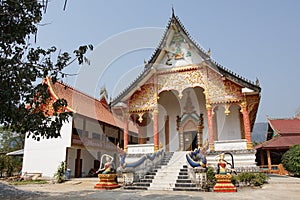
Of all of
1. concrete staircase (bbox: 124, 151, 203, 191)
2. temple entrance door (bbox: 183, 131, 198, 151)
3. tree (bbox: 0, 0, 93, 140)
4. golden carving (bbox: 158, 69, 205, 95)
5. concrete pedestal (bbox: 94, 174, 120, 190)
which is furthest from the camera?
temple entrance door (bbox: 183, 131, 198, 151)

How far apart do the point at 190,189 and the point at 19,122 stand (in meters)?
5.66

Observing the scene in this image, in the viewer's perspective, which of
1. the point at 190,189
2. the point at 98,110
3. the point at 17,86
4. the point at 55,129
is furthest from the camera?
the point at 98,110

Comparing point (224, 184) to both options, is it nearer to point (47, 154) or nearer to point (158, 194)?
point (158, 194)

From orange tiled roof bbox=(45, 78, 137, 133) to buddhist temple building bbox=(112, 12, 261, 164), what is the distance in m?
4.64

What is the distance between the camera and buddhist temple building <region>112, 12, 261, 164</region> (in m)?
12.2

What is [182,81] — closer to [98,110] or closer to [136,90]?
[136,90]

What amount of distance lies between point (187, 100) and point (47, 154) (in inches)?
380

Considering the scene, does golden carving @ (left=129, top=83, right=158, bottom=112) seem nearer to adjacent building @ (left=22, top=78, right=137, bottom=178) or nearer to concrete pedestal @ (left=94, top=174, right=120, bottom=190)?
adjacent building @ (left=22, top=78, right=137, bottom=178)

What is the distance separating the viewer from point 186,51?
1386cm

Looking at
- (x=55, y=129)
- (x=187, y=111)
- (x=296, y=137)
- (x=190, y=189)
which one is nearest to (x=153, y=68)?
(x=187, y=111)

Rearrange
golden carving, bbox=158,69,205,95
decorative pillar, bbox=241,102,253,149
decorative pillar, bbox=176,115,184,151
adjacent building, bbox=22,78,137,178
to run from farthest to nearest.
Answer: adjacent building, bbox=22,78,137,178 < decorative pillar, bbox=176,115,184,151 < golden carving, bbox=158,69,205,95 < decorative pillar, bbox=241,102,253,149

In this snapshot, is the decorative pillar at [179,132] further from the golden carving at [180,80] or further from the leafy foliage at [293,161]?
the leafy foliage at [293,161]

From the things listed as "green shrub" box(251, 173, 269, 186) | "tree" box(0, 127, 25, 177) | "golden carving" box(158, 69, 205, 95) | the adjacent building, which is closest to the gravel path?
the adjacent building

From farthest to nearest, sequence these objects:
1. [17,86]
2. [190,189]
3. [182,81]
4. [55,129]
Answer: [182,81] < [190,189] < [55,129] < [17,86]
